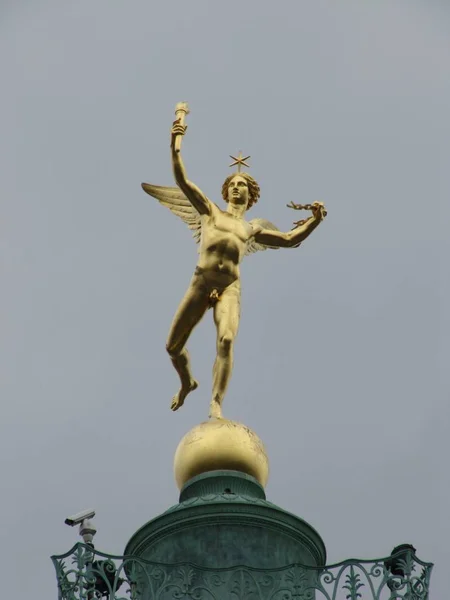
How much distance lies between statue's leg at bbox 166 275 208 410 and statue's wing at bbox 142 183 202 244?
1.14 m

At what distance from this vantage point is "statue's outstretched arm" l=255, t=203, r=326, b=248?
29.0m

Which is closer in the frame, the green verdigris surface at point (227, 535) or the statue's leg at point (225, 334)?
the green verdigris surface at point (227, 535)

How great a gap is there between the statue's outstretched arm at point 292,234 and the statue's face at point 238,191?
0.50 meters

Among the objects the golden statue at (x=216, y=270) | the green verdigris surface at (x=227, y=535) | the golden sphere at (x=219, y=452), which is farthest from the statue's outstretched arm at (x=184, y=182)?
the green verdigris surface at (x=227, y=535)

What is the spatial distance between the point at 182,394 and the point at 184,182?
311 centimetres

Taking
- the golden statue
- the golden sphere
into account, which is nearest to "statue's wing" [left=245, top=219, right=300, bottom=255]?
the golden statue

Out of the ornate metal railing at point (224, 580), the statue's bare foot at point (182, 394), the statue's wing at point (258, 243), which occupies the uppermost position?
the statue's wing at point (258, 243)

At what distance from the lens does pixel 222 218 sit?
2839 cm

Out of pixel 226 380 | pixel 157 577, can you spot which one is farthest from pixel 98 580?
pixel 226 380

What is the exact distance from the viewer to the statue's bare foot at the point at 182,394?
29156 mm

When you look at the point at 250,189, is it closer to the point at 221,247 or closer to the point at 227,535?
the point at 221,247

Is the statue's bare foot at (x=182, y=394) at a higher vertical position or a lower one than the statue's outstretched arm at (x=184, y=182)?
lower

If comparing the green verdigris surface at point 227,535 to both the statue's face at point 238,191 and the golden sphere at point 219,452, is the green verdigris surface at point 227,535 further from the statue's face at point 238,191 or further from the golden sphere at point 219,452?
the statue's face at point 238,191

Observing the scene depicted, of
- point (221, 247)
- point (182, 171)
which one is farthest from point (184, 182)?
point (221, 247)
